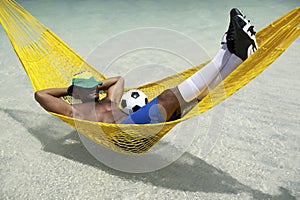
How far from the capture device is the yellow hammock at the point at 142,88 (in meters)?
1.28

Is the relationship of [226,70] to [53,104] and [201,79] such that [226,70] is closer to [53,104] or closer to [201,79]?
[201,79]

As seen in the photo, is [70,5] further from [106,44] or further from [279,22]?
[279,22]

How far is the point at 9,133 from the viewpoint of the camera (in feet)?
6.52

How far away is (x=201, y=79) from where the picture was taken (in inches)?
56.2

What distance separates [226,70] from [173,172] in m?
0.57

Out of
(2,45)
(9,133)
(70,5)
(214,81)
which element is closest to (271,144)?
(214,81)

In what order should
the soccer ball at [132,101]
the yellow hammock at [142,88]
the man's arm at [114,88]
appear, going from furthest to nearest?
the man's arm at [114,88] → the soccer ball at [132,101] → the yellow hammock at [142,88]

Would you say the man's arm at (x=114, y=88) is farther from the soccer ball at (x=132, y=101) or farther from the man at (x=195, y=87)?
the man at (x=195, y=87)

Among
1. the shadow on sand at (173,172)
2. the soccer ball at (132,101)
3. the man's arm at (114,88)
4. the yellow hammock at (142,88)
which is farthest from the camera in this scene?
the man's arm at (114,88)

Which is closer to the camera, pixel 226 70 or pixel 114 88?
pixel 226 70

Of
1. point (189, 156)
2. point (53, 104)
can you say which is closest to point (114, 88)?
point (53, 104)

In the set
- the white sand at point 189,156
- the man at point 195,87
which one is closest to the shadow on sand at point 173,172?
the white sand at point 189,156

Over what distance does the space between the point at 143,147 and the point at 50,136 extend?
0.72 meters

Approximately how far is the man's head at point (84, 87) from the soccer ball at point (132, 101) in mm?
147
